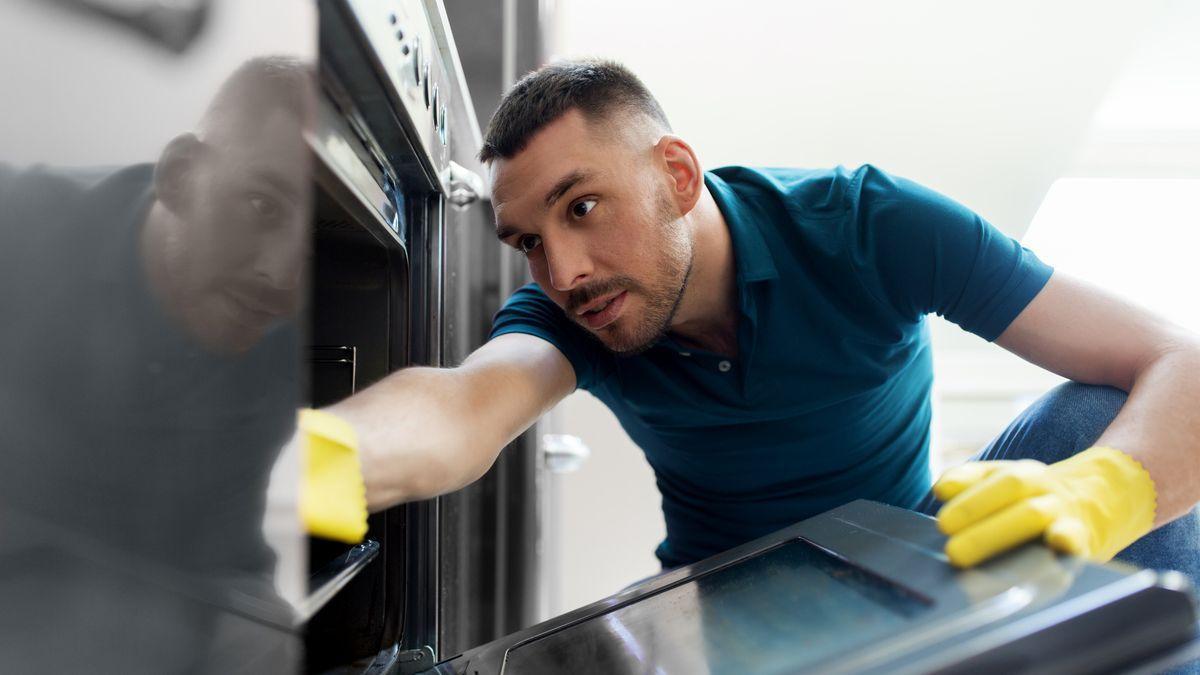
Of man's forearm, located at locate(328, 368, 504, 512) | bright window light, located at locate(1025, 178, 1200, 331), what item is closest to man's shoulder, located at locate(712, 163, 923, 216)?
man's forearm, located at locate(328, 368, 504, 512)

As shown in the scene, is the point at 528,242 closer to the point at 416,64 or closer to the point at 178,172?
the point at 416,64

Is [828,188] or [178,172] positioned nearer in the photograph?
[178,172]

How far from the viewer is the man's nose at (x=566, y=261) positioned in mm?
1084

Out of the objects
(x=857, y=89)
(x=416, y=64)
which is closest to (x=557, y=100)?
(x=416, y=64)

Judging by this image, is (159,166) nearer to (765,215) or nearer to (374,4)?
(374,4)

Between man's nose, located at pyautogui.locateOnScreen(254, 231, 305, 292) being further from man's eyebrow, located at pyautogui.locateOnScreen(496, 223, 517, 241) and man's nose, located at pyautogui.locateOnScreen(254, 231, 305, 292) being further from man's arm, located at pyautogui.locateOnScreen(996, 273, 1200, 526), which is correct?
man's arm, located at pyautogui.locateOnScreen(996, 273, 1200, 526)

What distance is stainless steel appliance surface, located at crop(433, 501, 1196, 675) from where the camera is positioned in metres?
0.49

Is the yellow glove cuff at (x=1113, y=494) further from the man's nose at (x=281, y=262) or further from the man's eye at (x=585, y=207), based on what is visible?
the man's nose at (x=281, y=262)

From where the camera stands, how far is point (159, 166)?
0.35 metres

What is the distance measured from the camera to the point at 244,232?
0.40 metres

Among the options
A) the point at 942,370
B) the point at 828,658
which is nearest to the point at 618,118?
the point at 828,658

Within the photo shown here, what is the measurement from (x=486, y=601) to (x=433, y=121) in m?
1.01

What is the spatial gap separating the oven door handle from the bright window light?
7.42 ft

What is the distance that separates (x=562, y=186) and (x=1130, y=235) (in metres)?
2.74
